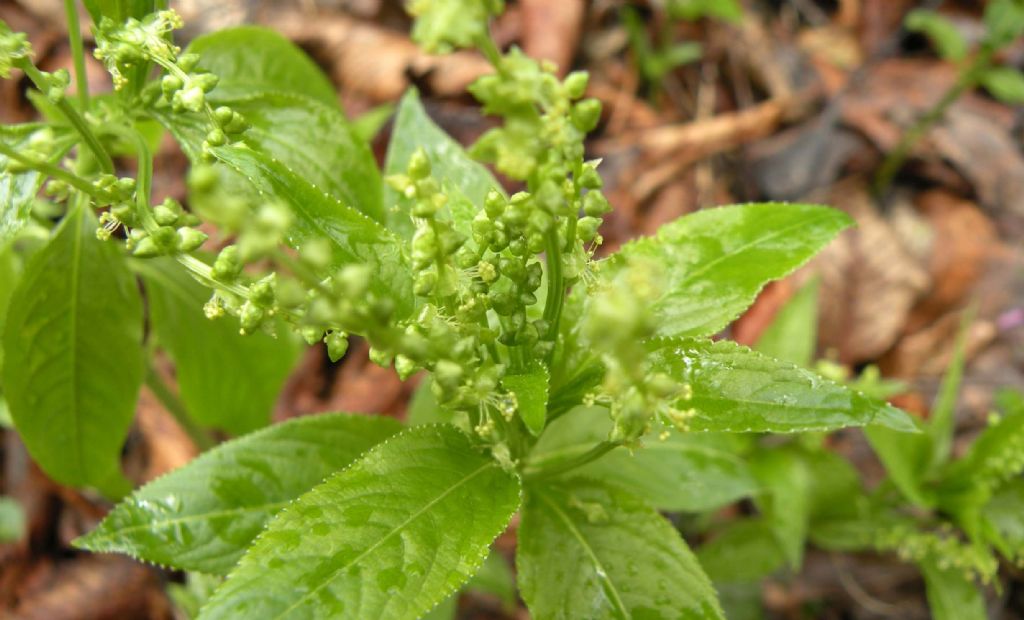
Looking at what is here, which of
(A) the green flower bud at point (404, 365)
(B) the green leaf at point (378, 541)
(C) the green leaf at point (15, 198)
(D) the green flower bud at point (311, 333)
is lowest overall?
(B) the green leaf at point (378, 541)

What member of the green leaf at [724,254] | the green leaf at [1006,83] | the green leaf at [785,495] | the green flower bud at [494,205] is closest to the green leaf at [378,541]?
the green flower bud at [494,205]

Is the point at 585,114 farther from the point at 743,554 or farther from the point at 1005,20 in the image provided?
the point at 1005,20

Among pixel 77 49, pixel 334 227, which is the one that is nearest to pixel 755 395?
pixel 334 227

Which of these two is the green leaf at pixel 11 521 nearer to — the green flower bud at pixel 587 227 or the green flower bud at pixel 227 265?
the green flower bud at pixel 227 265

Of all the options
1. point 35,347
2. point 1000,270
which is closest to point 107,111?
point 35,347

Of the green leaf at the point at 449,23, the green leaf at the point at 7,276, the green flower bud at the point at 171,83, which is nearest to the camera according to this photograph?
the green leaf at the point at 449,23
